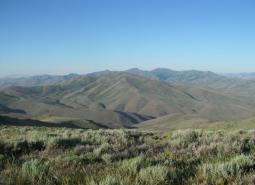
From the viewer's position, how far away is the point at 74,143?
1266 centimetres

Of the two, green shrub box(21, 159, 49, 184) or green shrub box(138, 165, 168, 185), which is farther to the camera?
green shrub box(21, 159, 49, 184)

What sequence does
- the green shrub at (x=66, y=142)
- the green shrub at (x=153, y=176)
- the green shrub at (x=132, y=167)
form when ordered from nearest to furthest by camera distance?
the green shrub at (x=153, y=176) → the green shrub at (x=132, y=167) → the green shrub at (x=66, y=142)

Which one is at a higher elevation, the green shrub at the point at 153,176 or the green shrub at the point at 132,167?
the green shrub at the point at 153,176

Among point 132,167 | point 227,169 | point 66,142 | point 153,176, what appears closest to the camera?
point 153,176

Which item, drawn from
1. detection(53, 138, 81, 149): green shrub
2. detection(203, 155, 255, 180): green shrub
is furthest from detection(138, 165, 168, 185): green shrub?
detection(53, 138, 81, 149): green shrub

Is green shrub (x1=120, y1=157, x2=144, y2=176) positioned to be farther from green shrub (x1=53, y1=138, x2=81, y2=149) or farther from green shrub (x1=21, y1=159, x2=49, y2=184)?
green shrub (x1=53, y1=138, x2=81, y2=149)

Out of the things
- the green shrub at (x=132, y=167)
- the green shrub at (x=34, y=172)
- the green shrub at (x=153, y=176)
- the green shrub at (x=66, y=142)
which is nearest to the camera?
the green shrub at (x=153, y=176)

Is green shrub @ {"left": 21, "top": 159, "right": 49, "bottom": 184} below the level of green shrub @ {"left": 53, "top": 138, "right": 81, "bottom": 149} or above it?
above

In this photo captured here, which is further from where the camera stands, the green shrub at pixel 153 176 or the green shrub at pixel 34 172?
the green shrub at pixel 34 172

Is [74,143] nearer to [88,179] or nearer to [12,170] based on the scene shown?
[12,170]

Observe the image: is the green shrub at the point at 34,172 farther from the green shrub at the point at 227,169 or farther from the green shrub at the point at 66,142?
the green shrub at the point at 66,142

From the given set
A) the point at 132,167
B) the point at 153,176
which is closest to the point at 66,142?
the point at 132,167

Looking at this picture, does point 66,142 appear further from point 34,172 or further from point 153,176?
point 153,176

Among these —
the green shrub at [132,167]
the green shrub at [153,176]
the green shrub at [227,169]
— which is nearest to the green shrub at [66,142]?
the green shrub at [132,167]
